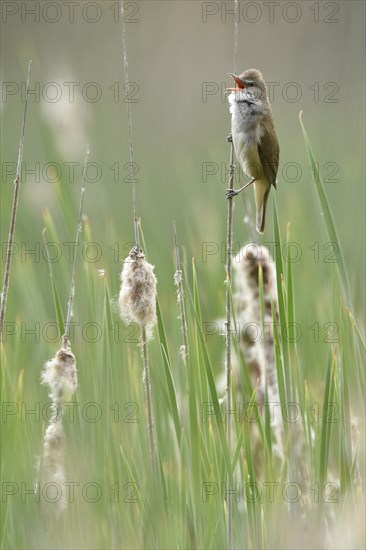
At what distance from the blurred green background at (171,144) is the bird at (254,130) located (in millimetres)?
265

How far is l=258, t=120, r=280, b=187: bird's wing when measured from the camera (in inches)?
125

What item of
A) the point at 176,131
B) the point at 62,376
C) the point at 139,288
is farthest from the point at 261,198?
the point at 176,131

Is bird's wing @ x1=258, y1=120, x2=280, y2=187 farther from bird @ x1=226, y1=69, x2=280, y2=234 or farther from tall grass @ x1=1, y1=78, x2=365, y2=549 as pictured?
tall grass @ x1=1, y1=78, x2=365, y2=549

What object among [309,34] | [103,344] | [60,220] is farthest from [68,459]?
[309,34]

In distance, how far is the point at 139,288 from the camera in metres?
2.12

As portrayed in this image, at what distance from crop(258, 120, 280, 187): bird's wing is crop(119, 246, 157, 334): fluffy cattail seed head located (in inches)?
45.4

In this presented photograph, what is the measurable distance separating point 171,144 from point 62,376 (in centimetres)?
356

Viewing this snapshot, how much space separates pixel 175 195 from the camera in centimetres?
459

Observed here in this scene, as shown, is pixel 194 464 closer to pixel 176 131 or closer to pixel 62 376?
pixel 62 376

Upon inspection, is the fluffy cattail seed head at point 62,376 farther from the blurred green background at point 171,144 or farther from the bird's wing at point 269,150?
the bird's wing at point 269,150

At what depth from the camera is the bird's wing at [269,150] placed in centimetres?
317

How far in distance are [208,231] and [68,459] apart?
1.87 m

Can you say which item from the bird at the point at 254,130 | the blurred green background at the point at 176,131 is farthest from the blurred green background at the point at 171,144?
the bird at the point at 254,130

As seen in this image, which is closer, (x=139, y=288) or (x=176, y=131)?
(x=139, y=288)
